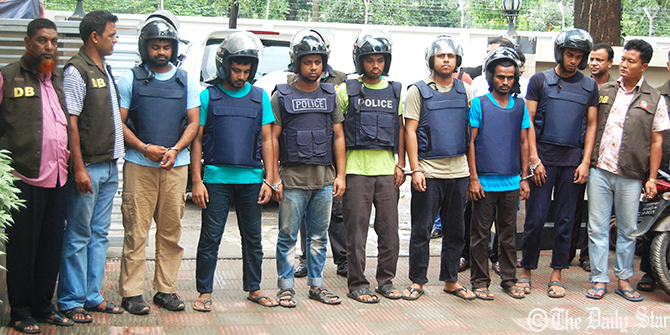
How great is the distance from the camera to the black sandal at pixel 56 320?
14.6 ft

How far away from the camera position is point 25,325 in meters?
4.30

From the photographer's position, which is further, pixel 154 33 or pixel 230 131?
pixel 230 131

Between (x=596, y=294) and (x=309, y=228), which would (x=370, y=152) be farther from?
(x=596, y=294)

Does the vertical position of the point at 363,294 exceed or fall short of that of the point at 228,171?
it falls short

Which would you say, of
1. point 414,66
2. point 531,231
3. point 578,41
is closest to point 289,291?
point 531,231

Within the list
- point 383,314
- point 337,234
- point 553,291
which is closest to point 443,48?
point 337,234

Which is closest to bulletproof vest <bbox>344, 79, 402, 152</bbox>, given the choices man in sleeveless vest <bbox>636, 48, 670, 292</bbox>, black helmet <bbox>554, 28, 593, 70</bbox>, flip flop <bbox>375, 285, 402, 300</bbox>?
flip flop <bbox>375, 285, 402, 300</bbox>

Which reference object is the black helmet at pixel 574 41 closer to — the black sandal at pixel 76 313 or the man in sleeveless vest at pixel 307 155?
the man in sleeveless vest at pixel 307 155

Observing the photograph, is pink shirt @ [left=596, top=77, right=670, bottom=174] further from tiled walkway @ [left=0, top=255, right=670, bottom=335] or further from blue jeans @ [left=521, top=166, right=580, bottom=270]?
tiled walkway @ [left=0, top=255, right=670, bottom=335]

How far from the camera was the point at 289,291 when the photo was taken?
17.1 ft

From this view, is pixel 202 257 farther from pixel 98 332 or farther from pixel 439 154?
pixel 439 154

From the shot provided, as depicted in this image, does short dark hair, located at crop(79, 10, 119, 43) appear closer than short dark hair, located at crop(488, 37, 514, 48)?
Yes

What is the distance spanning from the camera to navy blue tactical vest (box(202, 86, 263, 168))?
4.92 meters

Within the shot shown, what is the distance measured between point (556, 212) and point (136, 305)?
3.58 metres
